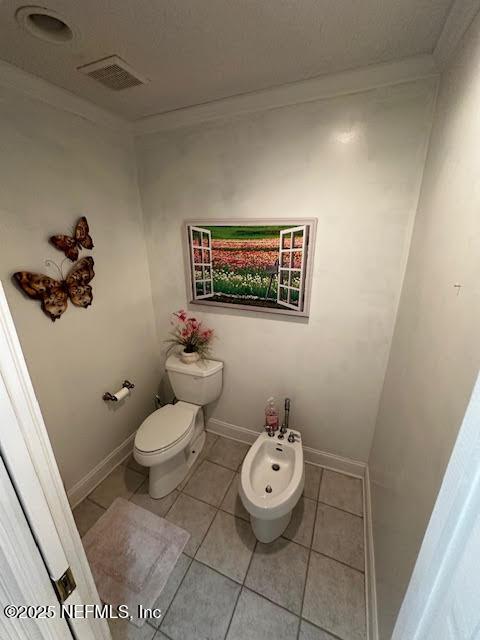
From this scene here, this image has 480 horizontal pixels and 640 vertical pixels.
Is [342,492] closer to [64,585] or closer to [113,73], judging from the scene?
[64,585]

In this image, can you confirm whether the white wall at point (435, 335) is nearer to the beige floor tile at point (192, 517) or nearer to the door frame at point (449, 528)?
the door frame at point (449, 528)

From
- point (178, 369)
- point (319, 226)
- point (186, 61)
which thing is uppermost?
point (186, 61)

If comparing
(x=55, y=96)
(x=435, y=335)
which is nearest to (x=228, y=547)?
(x=435, y=335)

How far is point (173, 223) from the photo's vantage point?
5.77 ft

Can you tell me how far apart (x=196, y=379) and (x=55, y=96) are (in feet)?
5.72

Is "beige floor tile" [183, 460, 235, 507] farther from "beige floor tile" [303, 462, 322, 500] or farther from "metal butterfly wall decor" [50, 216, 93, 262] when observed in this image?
"metal butterfly wall decor" [50, 216, 93, 262]

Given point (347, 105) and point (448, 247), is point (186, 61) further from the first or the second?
point (448, 247)

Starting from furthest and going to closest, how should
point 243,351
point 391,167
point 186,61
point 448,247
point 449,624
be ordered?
1. point 243,351
2. point 391,167
3. point 186,61
4. point 448,247
5. point 449,624

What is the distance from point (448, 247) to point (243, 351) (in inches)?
51.2

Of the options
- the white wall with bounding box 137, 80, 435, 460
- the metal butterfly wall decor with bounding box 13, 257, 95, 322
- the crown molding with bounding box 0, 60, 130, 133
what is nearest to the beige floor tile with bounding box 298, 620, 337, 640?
the white wall with bounding box 137, 80, 435, 460

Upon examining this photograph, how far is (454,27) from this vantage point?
34.0 inches

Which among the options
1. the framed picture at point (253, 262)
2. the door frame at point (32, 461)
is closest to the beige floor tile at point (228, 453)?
the framed picture at point (253, 262)

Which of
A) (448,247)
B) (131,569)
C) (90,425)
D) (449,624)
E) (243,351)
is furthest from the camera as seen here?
(243,351)

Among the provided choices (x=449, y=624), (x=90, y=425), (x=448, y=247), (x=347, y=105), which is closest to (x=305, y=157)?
(x=347, y=105)
